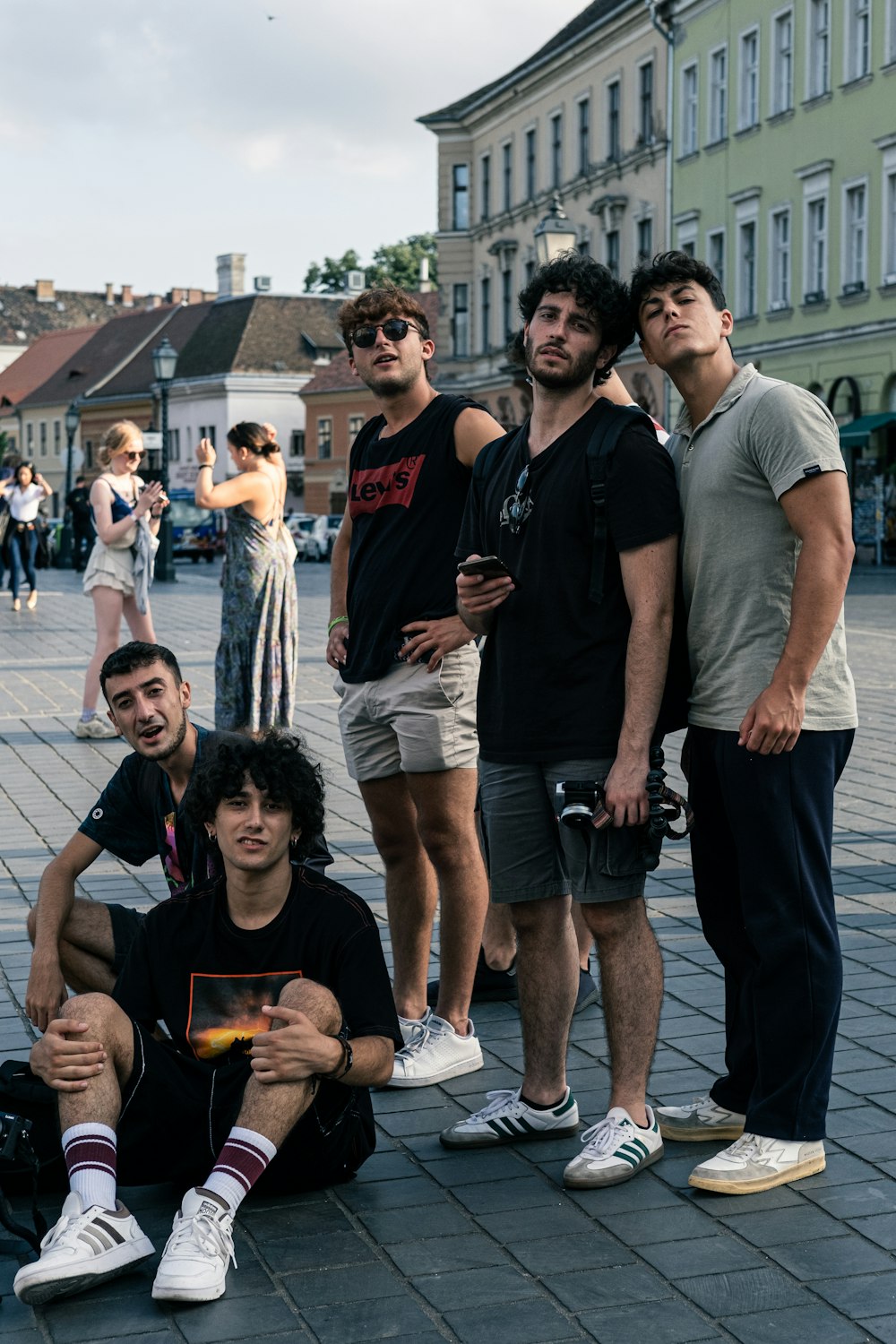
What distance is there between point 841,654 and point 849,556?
11.6 inches

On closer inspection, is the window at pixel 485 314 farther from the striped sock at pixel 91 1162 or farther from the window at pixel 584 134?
the striped sock at pixel 91 1162

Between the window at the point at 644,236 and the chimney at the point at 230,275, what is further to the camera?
the chimney at the point at 230,275

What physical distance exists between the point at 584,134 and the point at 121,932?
47.5 meters

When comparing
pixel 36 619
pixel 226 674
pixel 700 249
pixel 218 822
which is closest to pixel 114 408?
pixel 700 249

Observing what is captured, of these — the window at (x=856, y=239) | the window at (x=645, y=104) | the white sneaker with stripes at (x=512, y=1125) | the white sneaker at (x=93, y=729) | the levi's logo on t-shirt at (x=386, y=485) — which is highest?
the window at (x=645, y=104)

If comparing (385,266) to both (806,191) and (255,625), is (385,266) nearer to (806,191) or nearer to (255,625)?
(806,191)

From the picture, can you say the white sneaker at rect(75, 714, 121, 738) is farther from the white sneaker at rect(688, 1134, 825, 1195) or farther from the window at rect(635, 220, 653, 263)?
the window at rect(635, 220, 653, 263)

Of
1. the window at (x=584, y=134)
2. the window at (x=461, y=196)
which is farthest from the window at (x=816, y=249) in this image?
the window at (x=461, y=196)

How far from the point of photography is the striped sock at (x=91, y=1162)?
3.76 metres

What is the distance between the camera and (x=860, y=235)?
1409 inches

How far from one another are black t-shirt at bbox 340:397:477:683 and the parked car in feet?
142

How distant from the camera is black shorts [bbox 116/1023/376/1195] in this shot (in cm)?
401

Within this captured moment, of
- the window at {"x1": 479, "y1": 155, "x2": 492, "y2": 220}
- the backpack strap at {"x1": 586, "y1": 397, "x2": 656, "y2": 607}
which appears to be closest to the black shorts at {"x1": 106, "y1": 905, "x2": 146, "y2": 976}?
the backpack strap at {"x1": 586, "y1": 397, "x2": 656, "y2": 607}

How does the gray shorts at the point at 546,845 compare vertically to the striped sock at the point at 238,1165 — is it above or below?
above
